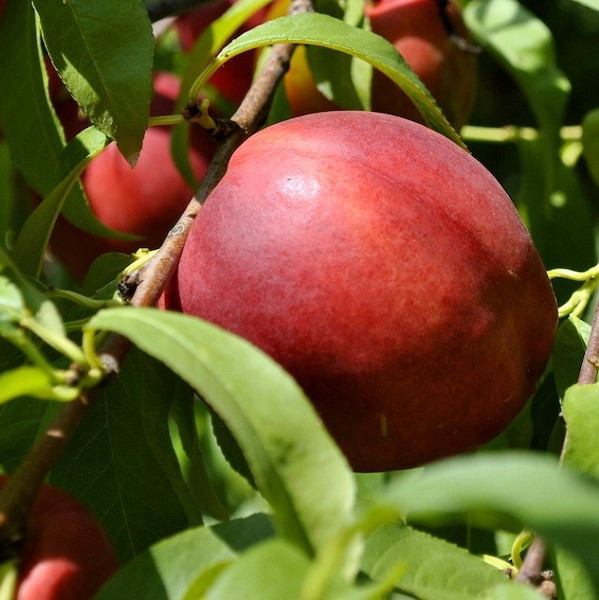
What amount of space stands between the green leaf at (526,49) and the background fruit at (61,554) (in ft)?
2.47

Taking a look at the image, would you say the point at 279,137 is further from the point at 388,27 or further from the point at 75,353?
Answer: the point at 388,27

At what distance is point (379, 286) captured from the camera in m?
0.67

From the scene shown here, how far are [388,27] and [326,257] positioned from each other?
22.0 inches

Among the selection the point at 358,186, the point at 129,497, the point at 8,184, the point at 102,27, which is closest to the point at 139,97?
the point at 102,27

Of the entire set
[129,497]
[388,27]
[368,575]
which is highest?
[388,27]

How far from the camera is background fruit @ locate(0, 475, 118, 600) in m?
0.59

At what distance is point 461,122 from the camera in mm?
1210

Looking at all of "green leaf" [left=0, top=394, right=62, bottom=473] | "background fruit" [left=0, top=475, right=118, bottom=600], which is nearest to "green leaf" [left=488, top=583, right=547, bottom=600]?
"background fruit" [left=0, top=475, right=118, bottom=600]

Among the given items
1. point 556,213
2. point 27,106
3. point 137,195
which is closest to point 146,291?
point 27,106

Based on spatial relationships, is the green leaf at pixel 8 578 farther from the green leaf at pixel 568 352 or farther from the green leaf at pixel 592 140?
the green leaf at pixel 592 140

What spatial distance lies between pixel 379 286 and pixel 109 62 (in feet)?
0.94

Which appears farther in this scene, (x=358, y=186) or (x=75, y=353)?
(x=358, y=186)

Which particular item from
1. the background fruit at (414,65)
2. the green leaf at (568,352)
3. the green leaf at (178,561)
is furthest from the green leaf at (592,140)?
the green leaf at (178,561)

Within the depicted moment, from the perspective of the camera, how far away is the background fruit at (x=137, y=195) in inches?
46.6
